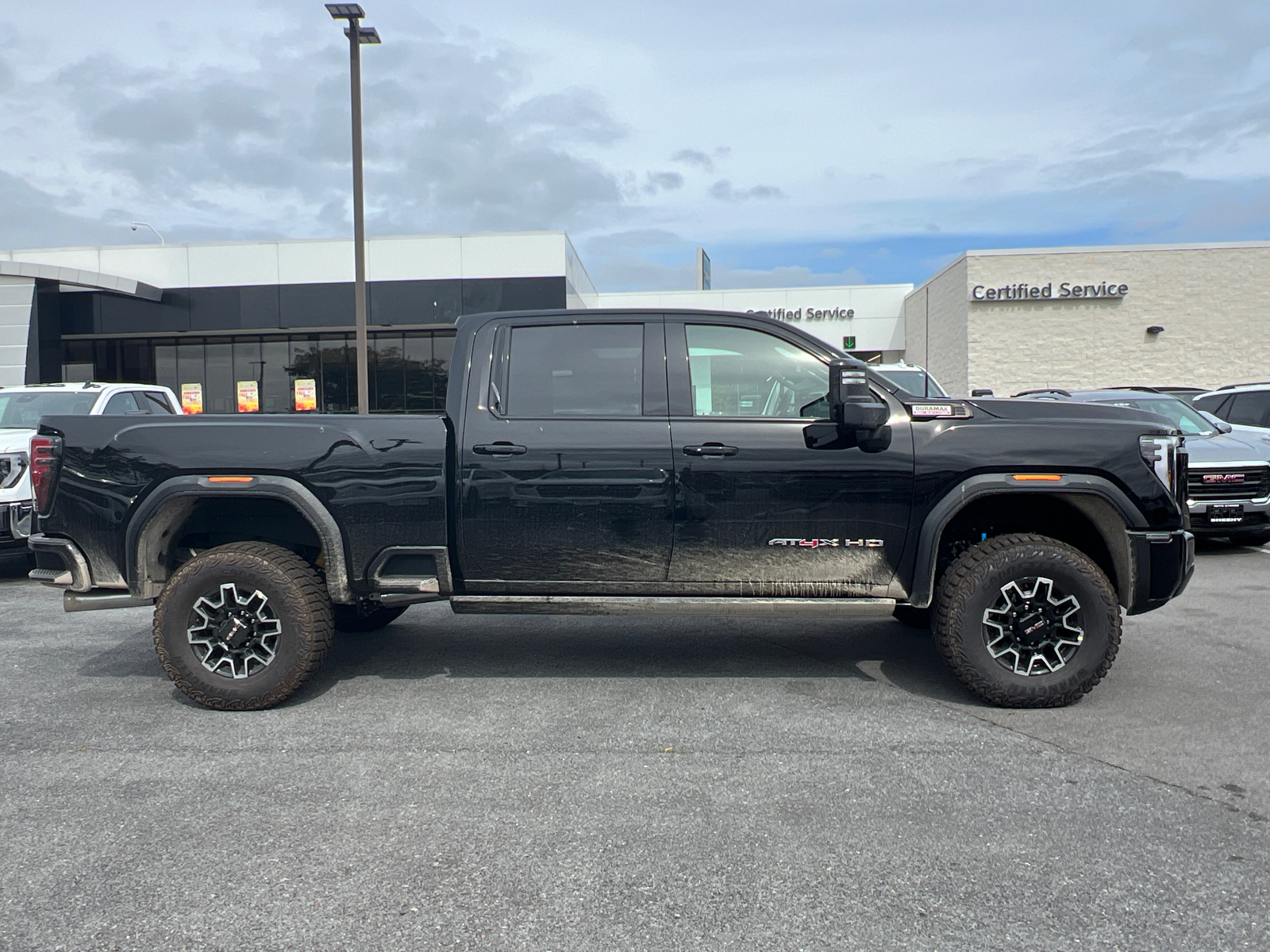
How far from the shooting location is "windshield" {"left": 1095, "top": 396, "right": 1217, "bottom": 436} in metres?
10.5

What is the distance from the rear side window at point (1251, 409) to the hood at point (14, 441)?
13.4m

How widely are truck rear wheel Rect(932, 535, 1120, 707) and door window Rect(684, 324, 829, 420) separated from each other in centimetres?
118

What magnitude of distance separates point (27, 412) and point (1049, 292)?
2480 cm

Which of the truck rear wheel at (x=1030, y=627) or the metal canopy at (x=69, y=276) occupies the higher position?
the metal canopy at (x=69, y=276)

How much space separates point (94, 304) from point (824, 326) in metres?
20.9

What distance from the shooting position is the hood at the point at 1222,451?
377 inches

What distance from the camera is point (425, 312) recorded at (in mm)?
23203

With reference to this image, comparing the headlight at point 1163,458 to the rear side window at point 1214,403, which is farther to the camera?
the rear side window at point 1214,403

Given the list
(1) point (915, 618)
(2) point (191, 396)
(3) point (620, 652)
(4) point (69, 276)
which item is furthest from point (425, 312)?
(1) point (915, 618)

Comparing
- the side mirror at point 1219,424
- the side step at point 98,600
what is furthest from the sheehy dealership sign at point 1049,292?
the side step at point 98,600

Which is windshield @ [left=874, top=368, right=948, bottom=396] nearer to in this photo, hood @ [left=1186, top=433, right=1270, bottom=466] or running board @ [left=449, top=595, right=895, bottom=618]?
hood @ [left=1186, top=433, right=1270, bottom=466]

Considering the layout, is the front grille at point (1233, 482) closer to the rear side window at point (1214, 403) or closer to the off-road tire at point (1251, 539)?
the off-road tire at point (1251, 539)

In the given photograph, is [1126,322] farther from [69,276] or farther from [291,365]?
[69,276]

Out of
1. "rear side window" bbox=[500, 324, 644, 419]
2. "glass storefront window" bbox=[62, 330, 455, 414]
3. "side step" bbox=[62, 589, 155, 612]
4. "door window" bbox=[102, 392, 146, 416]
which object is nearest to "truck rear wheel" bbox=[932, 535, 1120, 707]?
"rear side window" bbox=[500, 324, 644, 419]
